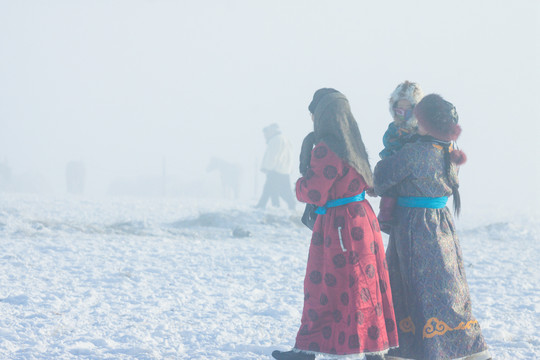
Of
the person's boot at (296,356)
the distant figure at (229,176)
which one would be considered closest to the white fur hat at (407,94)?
the person's boot at (296,356)

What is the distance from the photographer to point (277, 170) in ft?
42.9

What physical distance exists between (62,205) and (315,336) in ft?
39.8

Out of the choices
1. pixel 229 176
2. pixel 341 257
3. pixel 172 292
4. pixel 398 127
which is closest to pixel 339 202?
pixel 341 257

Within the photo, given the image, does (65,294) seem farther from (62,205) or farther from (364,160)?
(62,205)

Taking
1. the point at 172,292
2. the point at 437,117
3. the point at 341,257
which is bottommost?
the point at 172,292

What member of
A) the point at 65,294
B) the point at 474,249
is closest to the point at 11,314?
the point at 65,294

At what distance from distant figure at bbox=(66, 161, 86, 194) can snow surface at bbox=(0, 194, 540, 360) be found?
1963 cm

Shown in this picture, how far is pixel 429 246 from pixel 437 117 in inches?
29.3

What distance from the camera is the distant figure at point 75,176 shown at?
28250 millimetres

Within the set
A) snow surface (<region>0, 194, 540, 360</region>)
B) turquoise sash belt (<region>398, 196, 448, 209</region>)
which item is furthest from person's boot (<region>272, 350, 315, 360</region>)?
turquoise sash belt (<region>398, 196, 448, 209</region>)

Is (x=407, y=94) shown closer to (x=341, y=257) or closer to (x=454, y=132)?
(x=454, y=132)

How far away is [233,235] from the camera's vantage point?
959 centimetres

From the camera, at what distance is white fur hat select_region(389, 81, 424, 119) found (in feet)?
10.3

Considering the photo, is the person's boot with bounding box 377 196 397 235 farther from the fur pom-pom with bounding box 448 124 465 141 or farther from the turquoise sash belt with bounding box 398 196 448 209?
the fur pom-pom with bounding box 448 124 465 141
